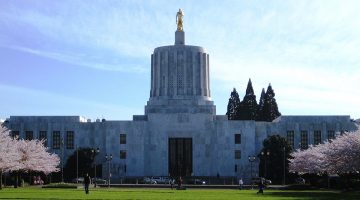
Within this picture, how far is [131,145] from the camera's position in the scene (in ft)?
283

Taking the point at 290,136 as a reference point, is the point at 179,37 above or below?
above

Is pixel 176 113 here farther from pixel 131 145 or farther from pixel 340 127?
pixel 340 127

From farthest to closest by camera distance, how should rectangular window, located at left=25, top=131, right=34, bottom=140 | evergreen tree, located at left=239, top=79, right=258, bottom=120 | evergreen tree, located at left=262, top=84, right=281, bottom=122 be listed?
evergreen tree, located at left=239, top=79, right=258, bottom=120 → evergreen tree, located at left=262, top=84, right=281, bottom=122 → rectangular window, located at left=25, top=131, right=34, bottom=140

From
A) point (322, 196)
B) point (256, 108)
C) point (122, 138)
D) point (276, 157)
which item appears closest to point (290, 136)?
point (276, 157)

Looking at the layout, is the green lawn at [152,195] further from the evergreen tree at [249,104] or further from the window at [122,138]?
the evergreen tree at [249,104]

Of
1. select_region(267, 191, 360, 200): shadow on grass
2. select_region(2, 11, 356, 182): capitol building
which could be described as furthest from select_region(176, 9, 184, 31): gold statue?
select_region(267, 191, 360, 200): shadow on grass

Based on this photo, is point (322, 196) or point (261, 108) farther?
point (261, 108)

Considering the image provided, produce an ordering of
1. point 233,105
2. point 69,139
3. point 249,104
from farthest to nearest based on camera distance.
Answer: point 233,105 → point 249,104 → point 69,139

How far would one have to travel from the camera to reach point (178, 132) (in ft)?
285

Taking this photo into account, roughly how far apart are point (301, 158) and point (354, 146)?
2066cm

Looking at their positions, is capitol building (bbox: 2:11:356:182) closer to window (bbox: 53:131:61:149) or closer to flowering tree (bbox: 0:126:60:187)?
window (bbox: 53:131:61:149)

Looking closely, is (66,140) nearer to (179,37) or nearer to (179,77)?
(179,77)

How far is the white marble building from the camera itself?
3393 inches

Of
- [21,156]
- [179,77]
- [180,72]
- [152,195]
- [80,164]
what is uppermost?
[180,72]
